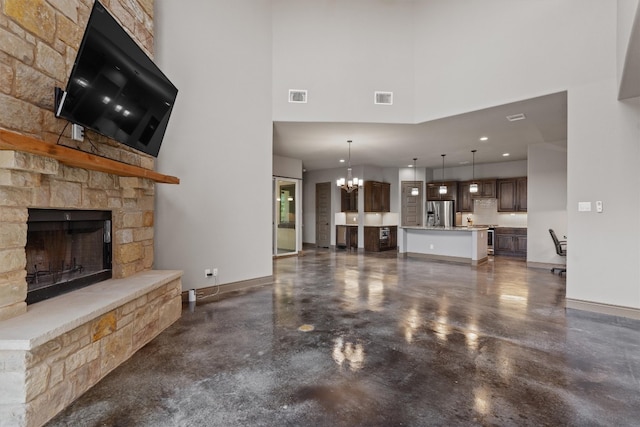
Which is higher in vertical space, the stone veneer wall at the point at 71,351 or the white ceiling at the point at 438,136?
the white ceiling at the point at 438,136

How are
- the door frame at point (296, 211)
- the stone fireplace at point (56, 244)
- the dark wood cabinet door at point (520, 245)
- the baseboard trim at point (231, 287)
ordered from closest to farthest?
the stone fireplace at point (56, 244) < the baseboard trim at point (231, 287) < the door frame at point (296, 211) < the dark wood cabinet door at point (520, 245)

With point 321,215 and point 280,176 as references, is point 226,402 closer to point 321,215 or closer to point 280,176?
point 280,176

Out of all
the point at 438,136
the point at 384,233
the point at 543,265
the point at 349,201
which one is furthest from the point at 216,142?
the point at 543,265

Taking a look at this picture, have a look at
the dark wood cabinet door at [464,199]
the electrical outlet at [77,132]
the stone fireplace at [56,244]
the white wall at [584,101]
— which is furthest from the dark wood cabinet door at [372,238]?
the electrical outlet at [77,132]

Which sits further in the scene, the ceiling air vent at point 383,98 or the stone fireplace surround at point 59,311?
the ceiling air vent at point 383,98

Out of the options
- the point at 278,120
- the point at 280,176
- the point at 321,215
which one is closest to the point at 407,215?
the point at 321,215

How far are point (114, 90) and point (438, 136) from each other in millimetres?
6123

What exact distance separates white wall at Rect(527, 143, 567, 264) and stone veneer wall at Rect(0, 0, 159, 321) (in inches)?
332

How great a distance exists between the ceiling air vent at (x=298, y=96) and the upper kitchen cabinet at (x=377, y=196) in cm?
537

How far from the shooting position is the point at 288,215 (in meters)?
9.27

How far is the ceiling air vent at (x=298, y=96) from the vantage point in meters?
5.63

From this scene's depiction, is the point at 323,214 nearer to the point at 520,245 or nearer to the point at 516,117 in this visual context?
the point at 520,245

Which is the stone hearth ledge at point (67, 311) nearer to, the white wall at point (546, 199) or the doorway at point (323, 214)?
the white wall at point (546, 199)

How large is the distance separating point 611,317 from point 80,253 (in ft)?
19.9
